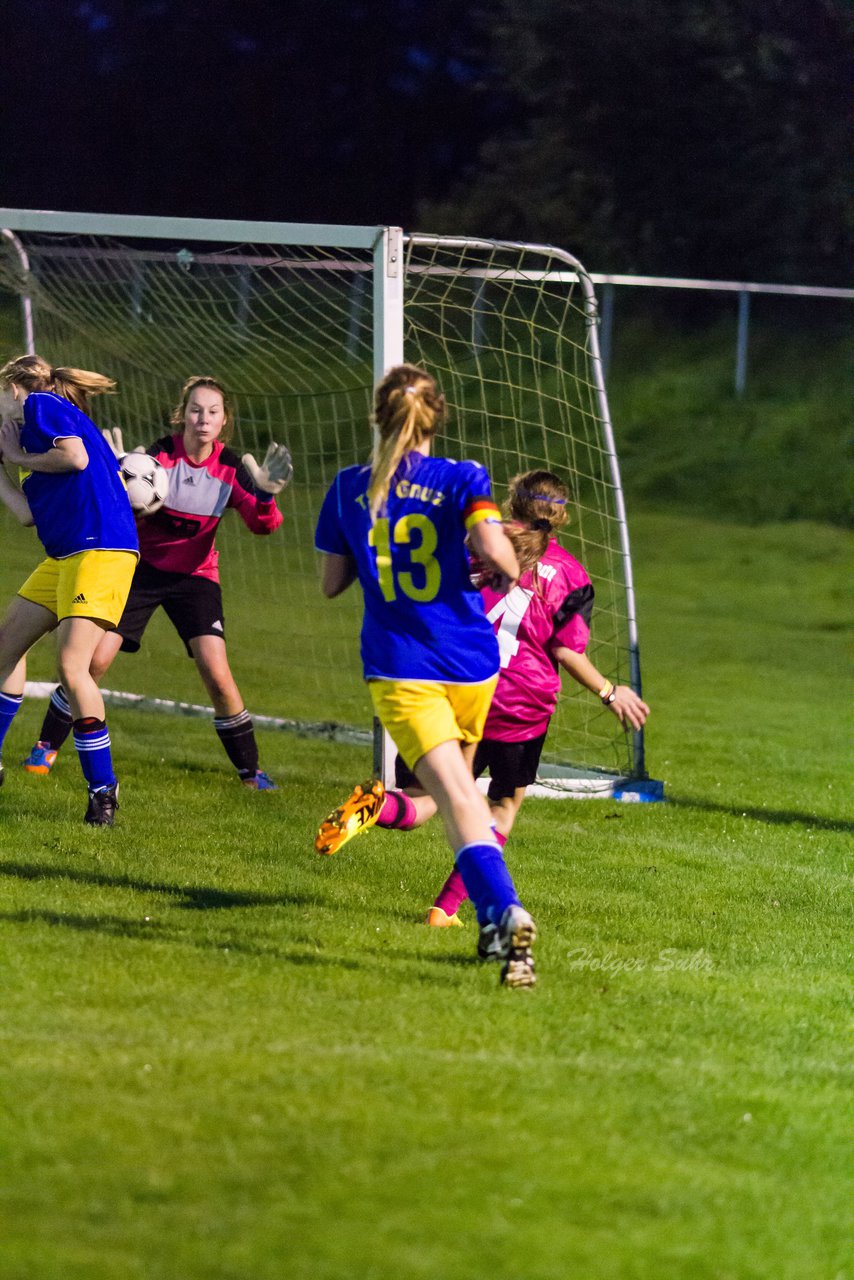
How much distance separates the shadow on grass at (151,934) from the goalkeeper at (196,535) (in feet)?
7.28

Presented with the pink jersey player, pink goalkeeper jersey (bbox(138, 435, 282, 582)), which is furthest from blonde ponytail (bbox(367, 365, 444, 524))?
pink goalkeeper jersey (bbox(138, 435, 282, 582))

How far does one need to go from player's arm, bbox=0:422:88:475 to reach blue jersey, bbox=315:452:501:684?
2019 mm

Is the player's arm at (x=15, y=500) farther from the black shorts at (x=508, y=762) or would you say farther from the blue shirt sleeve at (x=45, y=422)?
the black shorts at (x=508, y=762)

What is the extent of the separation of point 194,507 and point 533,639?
2189mm

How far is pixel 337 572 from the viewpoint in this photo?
5055 mm

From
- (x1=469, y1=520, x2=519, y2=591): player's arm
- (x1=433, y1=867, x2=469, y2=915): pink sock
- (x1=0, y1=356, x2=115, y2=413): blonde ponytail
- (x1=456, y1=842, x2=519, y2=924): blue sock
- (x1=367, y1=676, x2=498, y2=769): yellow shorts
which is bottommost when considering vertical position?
(x1=433, y1=867, x2=469, y2=915): pink sock

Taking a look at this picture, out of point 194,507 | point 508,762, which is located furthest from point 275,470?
point 508,762

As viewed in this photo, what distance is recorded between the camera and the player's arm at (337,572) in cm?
504

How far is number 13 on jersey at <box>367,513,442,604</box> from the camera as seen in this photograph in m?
4.80

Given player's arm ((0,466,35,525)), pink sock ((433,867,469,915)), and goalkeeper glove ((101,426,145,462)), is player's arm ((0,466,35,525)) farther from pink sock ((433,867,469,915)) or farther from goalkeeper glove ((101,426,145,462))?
pink sock ((433,867,469,915))

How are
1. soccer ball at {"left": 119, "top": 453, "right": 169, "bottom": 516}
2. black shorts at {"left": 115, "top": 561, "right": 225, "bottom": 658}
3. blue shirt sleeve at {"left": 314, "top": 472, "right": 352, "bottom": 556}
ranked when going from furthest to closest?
black shorts at {"left": 115, "top": 561, "right": 225, "bottom": 658}
soccer ball at {"left": 119, "top": 453, "right": 169, "bottom": 516}
blue shirt sleeve at {"left": 314, "top": 472, "right": 352, "bottom": 556}

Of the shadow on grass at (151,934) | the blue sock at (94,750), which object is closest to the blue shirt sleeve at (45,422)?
the blue sock at (94,750)

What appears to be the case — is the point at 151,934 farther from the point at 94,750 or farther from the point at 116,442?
the point at 116,442

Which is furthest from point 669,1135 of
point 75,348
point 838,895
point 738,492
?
point 738,492
